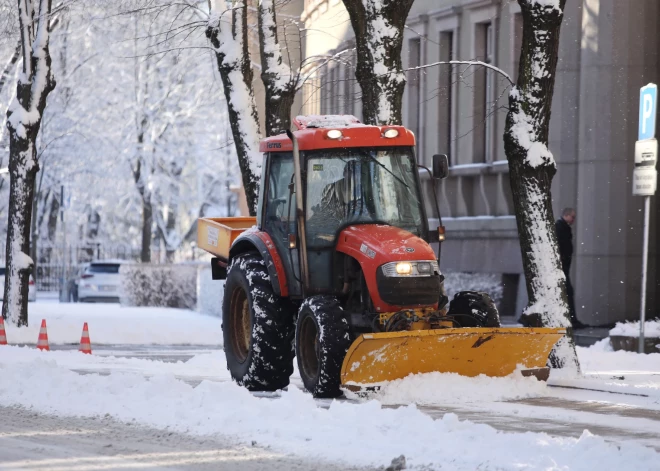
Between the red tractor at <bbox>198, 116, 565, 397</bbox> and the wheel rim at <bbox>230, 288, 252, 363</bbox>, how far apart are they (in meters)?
0.05

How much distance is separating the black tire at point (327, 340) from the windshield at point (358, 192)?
0.88 metres

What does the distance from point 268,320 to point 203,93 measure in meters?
36.6

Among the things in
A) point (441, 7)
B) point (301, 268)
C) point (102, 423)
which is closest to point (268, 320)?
point (301, 268)

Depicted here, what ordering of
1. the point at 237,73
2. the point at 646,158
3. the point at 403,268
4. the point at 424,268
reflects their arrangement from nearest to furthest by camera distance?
the point at 403,268 < the point at 424,268 < the point at 646,158 < the point at 237,73

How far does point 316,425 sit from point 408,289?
282 cm

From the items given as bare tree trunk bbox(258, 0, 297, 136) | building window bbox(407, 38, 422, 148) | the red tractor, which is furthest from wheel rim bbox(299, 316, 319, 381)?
building window bbox(407, 38, 422, 148)

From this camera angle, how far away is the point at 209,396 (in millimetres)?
11281

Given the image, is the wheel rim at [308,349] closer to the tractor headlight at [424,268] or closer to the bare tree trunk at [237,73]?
the tractor headlight at [424,268]

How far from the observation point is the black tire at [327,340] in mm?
12125

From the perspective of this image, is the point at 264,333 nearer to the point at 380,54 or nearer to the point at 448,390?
the point at 448,390

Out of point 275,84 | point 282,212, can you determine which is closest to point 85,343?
point 275,84

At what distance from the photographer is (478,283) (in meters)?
27.1

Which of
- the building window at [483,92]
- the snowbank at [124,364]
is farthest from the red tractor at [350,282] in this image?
the building window at [483,92]

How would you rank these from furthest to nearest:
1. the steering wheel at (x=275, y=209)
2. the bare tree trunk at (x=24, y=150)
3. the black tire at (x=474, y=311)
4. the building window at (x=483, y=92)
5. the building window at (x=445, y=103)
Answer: the building window at (x=445, y=103), the building window at (x=483, y=92), the bare tree trunk at (x=24, y=150), the steering wheel at (x=275, y=209), the black tire at (x=474, y=311)
